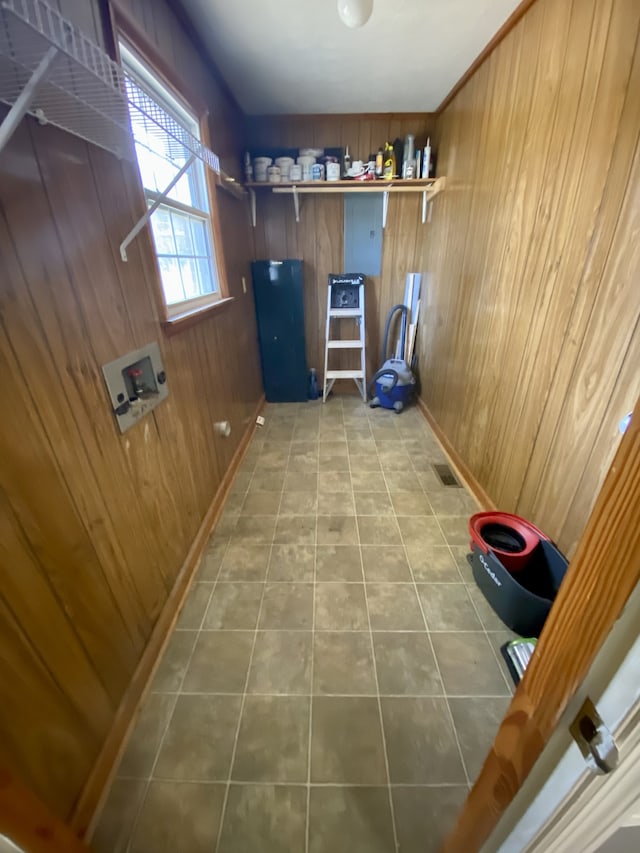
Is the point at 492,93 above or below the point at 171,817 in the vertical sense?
above

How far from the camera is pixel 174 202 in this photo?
170cm

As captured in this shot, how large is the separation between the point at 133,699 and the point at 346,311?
3.10 metres

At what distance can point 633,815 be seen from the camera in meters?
0.41

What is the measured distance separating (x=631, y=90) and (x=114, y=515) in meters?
2.07

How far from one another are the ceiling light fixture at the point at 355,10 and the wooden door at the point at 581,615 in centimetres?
190

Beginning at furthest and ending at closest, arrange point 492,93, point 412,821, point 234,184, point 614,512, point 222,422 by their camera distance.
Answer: point 234,184
point 222,422
point 492,93
point 412,821
point 614,512

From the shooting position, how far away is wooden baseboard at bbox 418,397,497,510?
6.53 ft

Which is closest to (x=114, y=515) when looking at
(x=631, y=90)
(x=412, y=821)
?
(x=412, y=821)

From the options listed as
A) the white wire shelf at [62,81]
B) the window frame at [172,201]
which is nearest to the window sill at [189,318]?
the window frame at [172,201]

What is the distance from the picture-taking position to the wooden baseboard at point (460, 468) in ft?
6.53

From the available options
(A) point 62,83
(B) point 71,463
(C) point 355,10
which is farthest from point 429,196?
(B) point 71,463

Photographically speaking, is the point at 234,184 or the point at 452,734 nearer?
the point at 452,734

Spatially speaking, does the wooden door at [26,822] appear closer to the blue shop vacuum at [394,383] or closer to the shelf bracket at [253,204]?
the blue shop vacuum at [394,383]

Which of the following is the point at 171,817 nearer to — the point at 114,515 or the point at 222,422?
the point at 114,515
